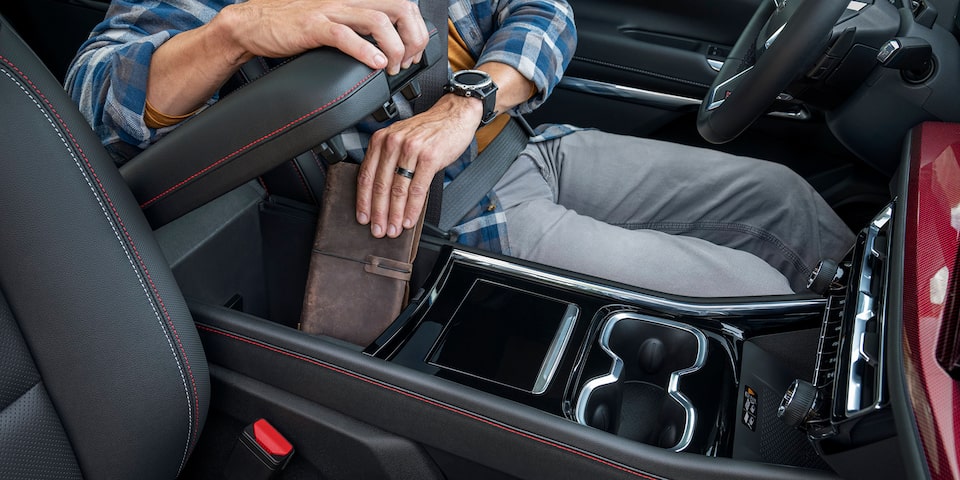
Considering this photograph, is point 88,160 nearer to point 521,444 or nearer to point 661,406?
point 521,444

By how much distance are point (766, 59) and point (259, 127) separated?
0.59m

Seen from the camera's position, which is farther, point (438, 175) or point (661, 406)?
point (438, 175)

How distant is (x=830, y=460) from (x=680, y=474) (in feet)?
0.44

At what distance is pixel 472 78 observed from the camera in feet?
3.26

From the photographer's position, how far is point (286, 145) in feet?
2.30

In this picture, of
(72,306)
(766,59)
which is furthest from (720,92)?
(72,306)

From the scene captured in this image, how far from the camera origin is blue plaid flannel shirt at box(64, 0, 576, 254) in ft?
2.65

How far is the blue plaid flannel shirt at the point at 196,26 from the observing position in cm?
81

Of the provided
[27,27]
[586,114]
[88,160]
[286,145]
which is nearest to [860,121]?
[586,114]

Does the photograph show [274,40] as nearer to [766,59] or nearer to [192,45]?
[192,45]

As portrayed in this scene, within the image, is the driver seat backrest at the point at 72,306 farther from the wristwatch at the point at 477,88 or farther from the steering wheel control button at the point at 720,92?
the steering wheel control button at the point at 720,92

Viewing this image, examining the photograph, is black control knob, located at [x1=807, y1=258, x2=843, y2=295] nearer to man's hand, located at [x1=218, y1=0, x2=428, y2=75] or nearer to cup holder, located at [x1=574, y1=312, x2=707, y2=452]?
cup holder, located at [x1=574, y1=312, x2=707, y2=452]

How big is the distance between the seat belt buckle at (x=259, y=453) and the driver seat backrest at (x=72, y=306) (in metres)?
0.11

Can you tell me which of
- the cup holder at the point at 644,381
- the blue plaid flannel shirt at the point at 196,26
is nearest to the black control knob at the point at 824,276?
the cup holder at the point at 644,381
